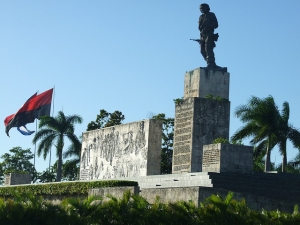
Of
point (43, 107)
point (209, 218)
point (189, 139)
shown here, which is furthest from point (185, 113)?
point (43, 107)

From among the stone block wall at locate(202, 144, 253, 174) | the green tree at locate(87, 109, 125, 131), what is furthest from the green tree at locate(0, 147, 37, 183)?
the stone block wall at locate(202, 144, 253, 174)

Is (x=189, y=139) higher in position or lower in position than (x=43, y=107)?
lower

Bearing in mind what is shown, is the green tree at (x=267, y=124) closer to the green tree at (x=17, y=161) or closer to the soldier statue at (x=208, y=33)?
the soldier statue at (x=208, y=33)

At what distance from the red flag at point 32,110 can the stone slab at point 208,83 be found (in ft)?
45.6

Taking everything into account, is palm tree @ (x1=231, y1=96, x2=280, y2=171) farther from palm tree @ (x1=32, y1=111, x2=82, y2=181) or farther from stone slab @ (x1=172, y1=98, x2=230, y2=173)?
palm tree @ (x1=32, y1=111, x2=82, y2=181)

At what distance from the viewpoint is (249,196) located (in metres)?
15.1

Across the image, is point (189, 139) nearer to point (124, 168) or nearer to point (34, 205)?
point (124, 168)

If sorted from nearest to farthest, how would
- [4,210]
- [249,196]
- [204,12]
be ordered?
1. [4,210]
2. [249,196]
3. [204,12]

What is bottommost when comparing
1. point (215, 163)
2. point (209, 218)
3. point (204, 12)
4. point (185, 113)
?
point (209, 218)

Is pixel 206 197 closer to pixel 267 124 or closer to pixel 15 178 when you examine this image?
pixel 267 124

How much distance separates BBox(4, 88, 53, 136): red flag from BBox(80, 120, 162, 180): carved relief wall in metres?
7.59

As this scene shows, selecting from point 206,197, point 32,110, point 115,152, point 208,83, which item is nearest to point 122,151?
point 115,152

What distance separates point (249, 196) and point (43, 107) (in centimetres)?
2230

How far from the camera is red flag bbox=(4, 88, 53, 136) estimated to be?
35.6 m
